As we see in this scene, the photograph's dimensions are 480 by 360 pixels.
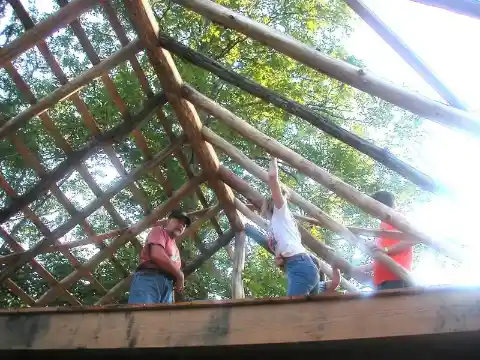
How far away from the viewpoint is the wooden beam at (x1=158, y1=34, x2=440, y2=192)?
390 centimetres

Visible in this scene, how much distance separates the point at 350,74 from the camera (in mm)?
3182

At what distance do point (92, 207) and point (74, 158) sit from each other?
637 millimetres

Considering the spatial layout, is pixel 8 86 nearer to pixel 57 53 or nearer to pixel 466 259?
pixel 57 53

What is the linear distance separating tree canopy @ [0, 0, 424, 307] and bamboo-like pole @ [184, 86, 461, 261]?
133cm

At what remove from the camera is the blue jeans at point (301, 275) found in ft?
11.9

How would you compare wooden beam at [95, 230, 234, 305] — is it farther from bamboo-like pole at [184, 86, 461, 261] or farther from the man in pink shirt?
the man in pink shirt

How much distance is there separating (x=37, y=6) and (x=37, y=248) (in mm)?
4812

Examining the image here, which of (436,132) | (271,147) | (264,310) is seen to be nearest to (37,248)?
(271,147)

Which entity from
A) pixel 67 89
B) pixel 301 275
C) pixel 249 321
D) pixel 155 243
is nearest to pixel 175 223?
pixel 155 243

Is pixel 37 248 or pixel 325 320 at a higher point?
pixel 37 248

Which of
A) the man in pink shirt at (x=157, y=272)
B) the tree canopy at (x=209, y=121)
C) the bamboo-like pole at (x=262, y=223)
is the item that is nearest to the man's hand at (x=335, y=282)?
the man in pink shirt at (x=157, y=272)

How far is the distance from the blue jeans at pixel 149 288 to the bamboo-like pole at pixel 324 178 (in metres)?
1.46

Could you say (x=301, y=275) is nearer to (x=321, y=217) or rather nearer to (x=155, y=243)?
(x=155, y=243)

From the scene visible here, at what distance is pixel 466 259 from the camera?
4.10 m
